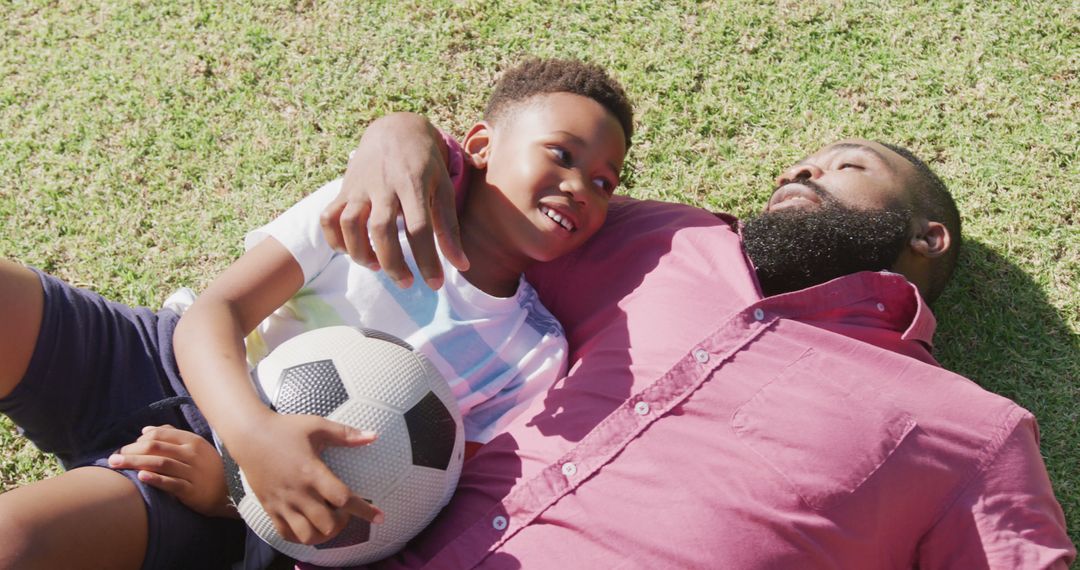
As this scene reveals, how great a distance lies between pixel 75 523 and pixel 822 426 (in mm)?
2052

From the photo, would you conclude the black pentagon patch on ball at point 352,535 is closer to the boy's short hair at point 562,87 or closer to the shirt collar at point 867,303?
the shirt collar at point 867,303

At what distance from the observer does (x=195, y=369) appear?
7.59 feet

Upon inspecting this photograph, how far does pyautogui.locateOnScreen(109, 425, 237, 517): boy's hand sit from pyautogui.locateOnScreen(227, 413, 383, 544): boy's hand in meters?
0.45

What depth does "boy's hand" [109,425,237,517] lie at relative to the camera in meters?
2.49

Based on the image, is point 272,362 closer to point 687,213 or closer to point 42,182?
point 687,213

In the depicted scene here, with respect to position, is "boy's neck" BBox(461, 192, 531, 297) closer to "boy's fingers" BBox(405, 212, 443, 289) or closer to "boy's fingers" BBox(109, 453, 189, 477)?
"boy's fingers" BBox(405, 212, 443, 289)

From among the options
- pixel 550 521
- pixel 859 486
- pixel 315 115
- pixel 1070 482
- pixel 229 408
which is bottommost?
pixel 1070 482

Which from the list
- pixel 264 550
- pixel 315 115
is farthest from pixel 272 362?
pixel 315 115

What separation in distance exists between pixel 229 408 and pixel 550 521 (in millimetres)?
930

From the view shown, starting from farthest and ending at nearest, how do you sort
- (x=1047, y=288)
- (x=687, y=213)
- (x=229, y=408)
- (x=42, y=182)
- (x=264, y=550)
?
Answer: (x=42, y=182), (x=1047, y=288), (x=687, y=213), (x=264, y=550), (x=229, y=408)

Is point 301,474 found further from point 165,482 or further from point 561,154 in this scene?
point 561,154

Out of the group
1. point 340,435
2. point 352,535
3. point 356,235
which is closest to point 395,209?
point 356,235

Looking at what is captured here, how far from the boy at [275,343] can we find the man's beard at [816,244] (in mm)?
577

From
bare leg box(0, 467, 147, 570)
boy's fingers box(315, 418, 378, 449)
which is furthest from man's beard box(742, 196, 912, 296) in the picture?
bare leg box(0, 467, 147, 570)
